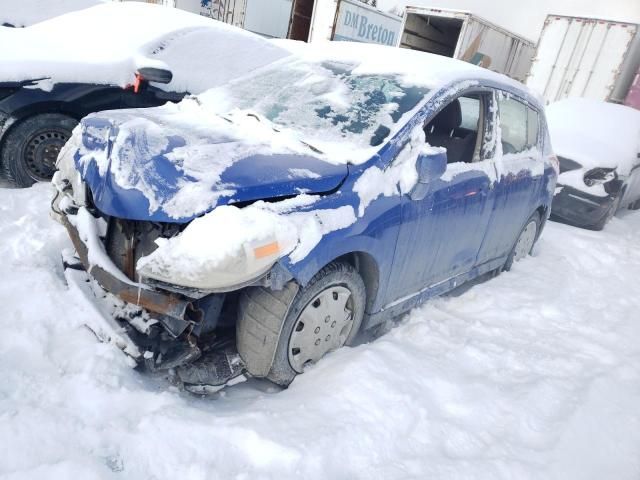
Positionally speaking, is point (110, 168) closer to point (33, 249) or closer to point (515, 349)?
point (33, 249)

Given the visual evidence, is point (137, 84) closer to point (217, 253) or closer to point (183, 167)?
point (183, 167)

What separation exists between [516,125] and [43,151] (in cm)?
408

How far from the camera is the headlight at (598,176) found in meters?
6.62

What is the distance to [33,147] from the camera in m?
4.04

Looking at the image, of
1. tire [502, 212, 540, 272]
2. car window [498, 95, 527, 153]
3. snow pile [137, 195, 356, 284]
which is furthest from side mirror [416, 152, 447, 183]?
tire [502, 212, 540, 272]

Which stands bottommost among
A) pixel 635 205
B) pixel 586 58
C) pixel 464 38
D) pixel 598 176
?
pixel 635 205

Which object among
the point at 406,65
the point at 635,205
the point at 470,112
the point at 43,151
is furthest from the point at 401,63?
the point at 635,205

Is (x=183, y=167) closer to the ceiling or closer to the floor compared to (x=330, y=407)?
closer to the ceiling

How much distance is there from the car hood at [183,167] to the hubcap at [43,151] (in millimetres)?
1719

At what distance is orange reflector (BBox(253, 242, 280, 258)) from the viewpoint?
6.47 feet

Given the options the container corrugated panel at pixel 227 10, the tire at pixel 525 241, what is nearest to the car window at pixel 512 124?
the tire at pixel 525 241

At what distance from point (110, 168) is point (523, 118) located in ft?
10.8

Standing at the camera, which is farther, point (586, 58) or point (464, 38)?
point (464, 38)

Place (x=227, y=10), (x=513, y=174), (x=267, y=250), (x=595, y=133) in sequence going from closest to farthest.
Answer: (x=267, y=250)
(x=513, y=174)
(x=595, y=133)
(x=227, y=10)
